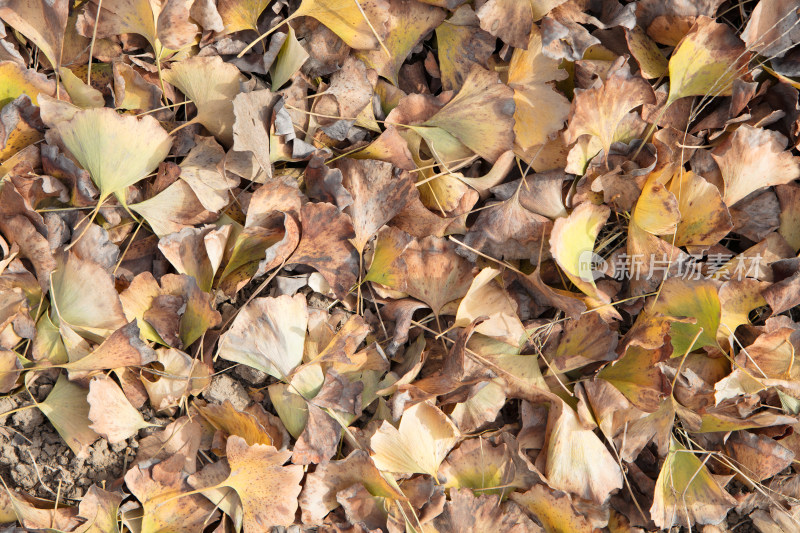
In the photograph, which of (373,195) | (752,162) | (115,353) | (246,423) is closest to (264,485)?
(246,423)

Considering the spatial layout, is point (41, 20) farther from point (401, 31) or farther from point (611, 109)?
point (611, 109)

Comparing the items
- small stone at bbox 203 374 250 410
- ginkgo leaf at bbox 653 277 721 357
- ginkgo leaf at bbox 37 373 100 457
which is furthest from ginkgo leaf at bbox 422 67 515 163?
ginkgo leaf at bbox 37 373 100 457

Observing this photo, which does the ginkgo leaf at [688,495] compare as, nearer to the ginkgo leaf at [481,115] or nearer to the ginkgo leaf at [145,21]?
the ginkgo leaf at [481,115]

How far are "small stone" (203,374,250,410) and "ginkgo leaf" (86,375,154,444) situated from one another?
0.20ft

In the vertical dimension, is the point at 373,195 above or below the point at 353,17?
below

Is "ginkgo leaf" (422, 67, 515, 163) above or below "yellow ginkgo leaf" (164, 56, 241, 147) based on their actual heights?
below

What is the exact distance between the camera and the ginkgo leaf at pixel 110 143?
56 cm

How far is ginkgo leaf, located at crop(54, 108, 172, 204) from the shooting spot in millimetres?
560

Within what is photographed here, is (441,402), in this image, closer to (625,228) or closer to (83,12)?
(625,228)

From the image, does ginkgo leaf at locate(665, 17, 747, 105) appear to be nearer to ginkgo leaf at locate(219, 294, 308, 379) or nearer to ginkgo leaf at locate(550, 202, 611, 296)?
ginkgo leaf at locate(550, 202, 611, 296)

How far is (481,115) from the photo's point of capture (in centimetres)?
61

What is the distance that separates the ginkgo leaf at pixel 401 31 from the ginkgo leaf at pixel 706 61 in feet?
0.80

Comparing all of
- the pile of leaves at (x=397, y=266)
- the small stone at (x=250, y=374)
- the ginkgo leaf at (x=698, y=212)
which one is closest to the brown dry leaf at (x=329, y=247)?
the pile of leaves at (x=397, y=266)

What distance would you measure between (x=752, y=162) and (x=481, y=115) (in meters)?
0.27
